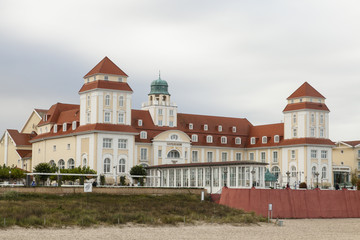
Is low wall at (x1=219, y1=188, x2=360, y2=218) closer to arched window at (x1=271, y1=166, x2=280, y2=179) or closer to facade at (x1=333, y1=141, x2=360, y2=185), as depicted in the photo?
arched window at (x1=271, y1=166, x2=280, y2=179)

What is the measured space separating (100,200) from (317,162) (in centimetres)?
4833

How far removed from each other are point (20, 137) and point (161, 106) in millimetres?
23128

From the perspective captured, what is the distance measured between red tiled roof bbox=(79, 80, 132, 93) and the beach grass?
25.6 metres

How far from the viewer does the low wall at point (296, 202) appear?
6875cm

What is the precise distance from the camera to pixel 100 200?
65.4 m

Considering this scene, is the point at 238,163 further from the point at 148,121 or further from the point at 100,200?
the point at 148,121

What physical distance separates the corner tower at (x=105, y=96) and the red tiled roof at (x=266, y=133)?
26412 mm

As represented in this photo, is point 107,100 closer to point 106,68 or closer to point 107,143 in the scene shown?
point 106,68

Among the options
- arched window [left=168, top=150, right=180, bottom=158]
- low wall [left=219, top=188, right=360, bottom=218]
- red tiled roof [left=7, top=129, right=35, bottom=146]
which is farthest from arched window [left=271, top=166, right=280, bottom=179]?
red tiled roof [left=7, top=129, right=35, bottom=146]

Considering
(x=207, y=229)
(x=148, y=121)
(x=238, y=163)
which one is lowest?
(x=207, y=229)

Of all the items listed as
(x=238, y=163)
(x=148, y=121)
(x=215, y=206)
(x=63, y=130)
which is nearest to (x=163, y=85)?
(x=148, y=121)

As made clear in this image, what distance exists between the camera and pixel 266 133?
11394 centimetres

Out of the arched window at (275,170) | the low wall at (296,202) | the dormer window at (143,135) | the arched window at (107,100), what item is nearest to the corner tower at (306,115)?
the arched window at (275,170)

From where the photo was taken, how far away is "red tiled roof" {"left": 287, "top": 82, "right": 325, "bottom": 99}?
10720 centimetres
